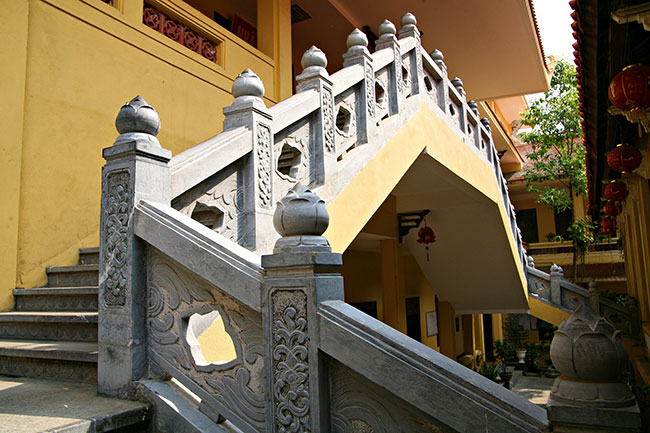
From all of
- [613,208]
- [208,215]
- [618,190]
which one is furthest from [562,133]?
[208,215]

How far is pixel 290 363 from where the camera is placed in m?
2.13

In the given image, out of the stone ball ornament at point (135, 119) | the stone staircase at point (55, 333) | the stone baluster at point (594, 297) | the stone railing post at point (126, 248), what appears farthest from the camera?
the stone baluster at point (594, 297)

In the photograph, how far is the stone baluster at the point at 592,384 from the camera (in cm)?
161

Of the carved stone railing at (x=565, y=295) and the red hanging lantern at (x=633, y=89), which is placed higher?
the red hanging lantern at (x=633, y=89)

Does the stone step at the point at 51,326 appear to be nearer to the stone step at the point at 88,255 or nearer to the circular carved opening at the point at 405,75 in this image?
the stone step at the point at 88,255

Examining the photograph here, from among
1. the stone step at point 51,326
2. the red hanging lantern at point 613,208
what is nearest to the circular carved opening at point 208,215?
the stone step at point 51,326

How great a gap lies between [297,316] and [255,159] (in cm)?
155

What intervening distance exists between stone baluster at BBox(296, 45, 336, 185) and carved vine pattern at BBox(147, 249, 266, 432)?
5.47 feet

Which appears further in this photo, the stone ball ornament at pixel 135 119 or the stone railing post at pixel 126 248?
the stone ball ornament at pixel 135 119

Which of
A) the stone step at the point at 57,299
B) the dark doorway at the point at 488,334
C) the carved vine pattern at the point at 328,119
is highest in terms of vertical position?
the carved vine pattern at the point at 328,119

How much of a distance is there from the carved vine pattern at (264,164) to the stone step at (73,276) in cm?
158

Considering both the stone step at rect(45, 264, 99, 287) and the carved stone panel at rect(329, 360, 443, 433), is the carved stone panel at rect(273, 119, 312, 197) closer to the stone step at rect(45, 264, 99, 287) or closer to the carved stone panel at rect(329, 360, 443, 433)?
the stone step at rect(45, 264, 99, 287)

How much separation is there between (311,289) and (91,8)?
4856 millimetres

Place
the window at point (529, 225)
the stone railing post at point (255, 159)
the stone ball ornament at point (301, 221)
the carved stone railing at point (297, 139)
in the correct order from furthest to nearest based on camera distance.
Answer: the window at point (529, 225) < the stone railing post at point (255, 159) < the carved stone railing at point (297, 139) < the stone ball ornament at point (301, 221)
